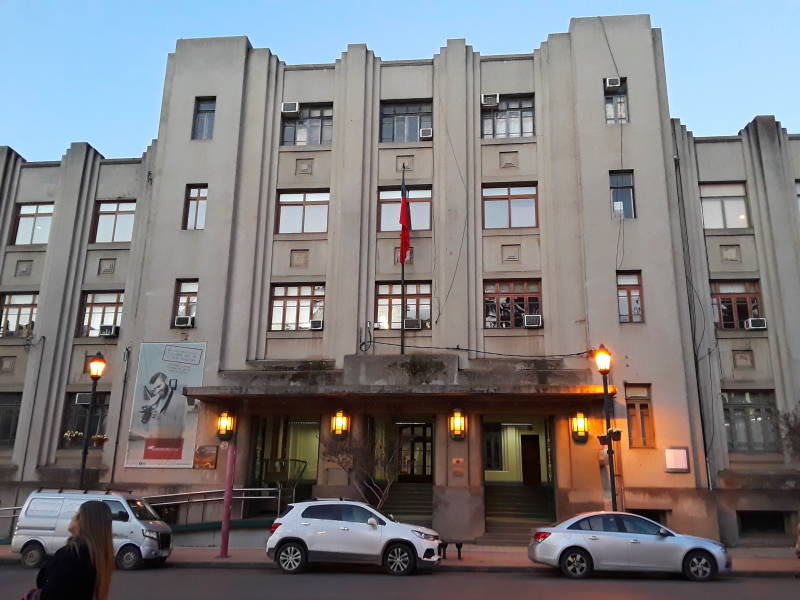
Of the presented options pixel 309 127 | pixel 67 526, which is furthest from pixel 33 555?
pixel 309 127

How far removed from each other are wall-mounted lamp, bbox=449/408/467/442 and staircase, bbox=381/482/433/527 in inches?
114

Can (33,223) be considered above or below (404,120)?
below

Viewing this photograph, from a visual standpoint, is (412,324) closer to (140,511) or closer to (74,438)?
(140,511)

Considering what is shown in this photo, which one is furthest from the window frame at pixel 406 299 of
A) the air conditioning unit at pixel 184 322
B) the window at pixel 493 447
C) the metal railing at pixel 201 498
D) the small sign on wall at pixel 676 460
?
the window at pixel 493 447

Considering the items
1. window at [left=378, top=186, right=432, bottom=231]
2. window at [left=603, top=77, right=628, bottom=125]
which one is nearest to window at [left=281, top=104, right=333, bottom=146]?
window at [left=378, top=186, right=432, bottom=231]

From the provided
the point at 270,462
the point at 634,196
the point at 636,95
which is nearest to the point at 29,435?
the point at 270,462

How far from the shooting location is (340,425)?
1981 centimetres

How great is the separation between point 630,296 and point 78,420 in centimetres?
1851

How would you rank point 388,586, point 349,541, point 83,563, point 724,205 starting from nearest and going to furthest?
point 83,563 → point 388,586 → point 349,541 → point 724,205

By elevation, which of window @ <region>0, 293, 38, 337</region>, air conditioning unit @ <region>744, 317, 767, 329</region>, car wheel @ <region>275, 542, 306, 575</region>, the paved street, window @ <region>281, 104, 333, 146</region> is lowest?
the paved street

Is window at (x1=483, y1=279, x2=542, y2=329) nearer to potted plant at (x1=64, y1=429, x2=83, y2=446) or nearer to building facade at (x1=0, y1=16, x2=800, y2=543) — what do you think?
building facade at (x1=0, y1=16, x2=800, y2=543)

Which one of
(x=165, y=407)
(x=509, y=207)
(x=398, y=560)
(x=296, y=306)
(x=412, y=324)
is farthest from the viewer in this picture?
(x=509, y=207)

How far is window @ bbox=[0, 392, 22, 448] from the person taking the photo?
72.3ft

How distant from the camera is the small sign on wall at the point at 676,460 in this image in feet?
60.3
